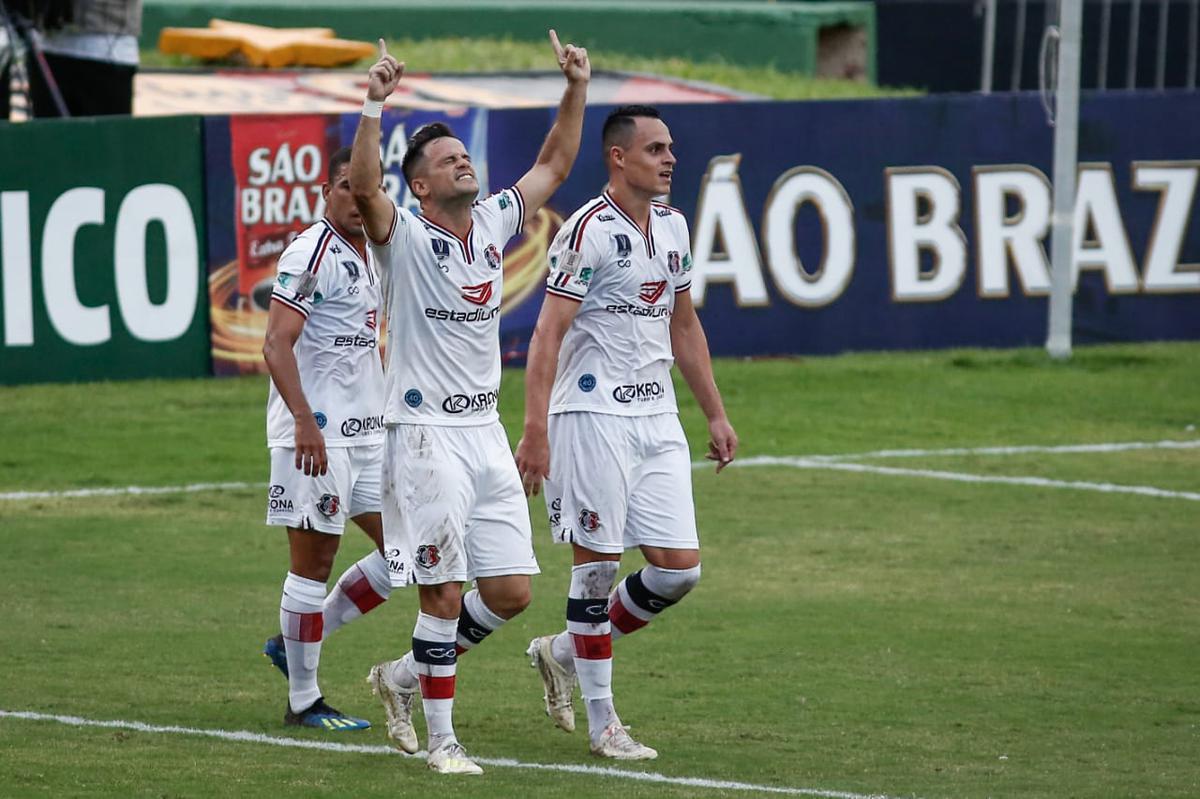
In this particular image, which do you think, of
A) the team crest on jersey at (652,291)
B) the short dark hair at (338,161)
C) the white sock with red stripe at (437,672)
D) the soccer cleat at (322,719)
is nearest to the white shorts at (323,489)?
the soccer cleat at (322,719)

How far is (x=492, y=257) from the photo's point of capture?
802 centimetres

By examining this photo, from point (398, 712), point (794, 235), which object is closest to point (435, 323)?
point (398, 712)

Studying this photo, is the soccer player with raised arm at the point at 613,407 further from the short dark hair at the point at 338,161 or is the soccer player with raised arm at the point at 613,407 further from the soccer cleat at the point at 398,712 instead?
the short dark hair at the point at 338,161

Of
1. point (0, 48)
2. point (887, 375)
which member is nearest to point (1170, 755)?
point (887, 375)

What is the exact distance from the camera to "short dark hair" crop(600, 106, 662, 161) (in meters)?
8.57

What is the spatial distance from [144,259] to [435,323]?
1072cm

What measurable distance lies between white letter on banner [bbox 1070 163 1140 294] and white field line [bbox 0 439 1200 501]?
14.0ft

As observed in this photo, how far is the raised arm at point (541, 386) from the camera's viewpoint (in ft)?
26.5

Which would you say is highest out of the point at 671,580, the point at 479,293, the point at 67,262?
the point at 479,293

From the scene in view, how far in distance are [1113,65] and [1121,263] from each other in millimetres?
12981

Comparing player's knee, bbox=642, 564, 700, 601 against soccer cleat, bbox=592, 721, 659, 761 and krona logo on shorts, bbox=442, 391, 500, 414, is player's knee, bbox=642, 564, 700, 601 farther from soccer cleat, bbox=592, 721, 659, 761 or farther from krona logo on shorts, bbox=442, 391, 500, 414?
krona logo on shorts, bbox=442, 391, 500, 414

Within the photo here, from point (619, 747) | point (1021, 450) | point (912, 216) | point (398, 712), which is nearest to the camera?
point (619, 747)

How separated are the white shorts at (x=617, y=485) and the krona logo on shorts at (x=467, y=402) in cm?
64

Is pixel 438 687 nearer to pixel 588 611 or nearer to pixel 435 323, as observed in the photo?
pixel 588 611
